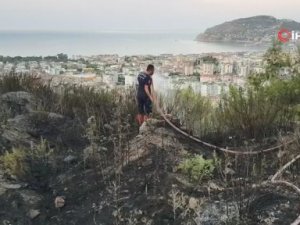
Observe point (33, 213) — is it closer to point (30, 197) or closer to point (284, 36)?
point (30, 197)

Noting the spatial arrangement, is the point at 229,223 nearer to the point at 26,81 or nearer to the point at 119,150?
the point at 119,150

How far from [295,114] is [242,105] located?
0.67 metres

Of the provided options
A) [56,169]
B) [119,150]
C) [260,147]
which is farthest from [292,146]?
[56,169]

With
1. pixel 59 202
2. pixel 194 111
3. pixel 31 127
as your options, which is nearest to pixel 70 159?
pixel 59 202

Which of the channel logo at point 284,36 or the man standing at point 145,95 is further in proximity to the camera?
the channel logo at point 284,36

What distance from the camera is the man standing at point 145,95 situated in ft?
24.6

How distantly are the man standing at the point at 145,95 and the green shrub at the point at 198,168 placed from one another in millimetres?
2102

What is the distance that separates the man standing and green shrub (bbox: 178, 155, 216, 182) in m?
2.10

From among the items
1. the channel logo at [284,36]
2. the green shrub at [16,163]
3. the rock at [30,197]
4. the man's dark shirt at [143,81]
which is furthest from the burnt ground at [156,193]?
the channel logo at [284,36]

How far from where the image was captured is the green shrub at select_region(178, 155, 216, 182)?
5.11 metres

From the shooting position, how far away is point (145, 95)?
767 cm

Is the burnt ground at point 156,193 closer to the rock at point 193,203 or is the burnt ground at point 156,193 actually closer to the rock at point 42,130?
the rock at point 193,203

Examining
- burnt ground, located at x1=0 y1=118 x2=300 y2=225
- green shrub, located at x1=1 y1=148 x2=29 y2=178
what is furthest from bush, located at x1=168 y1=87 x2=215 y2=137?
green shrub, located at x1=1 y1=148 x2=29 y2=178

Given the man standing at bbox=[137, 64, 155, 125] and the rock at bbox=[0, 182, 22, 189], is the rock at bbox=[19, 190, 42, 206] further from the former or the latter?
the man standing at bbox=[137, 64, 155, 125]
